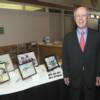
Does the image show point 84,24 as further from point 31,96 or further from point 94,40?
point 31,96

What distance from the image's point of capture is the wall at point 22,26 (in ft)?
17.0

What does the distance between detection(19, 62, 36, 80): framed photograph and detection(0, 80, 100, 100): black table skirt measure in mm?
202

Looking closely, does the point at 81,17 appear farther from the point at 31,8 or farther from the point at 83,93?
the point at 31,8

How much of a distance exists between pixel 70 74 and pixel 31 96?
52 centimetres

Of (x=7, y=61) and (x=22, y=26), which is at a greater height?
(x=22, y=26)

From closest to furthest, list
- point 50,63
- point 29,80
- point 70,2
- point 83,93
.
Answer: point 83,93 → point 29,80 → point 50,63 → point 70,2

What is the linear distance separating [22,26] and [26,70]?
3.32 m

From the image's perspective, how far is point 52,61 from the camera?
2.82m

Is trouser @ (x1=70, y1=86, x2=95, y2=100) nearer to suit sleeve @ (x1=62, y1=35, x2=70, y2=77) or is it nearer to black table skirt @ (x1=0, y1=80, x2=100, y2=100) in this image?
suit sleeve @ (x1=62, y1=35, x2=70, y2=77)

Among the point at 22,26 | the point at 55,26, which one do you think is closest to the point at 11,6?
the point at 22,26

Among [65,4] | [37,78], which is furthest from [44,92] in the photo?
[65,4]

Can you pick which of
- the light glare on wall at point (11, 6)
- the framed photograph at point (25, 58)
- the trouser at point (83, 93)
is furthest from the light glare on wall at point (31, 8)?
the trouser at point (83, 93)

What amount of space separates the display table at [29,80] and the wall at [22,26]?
2.55 metres

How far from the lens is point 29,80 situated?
249 cm
